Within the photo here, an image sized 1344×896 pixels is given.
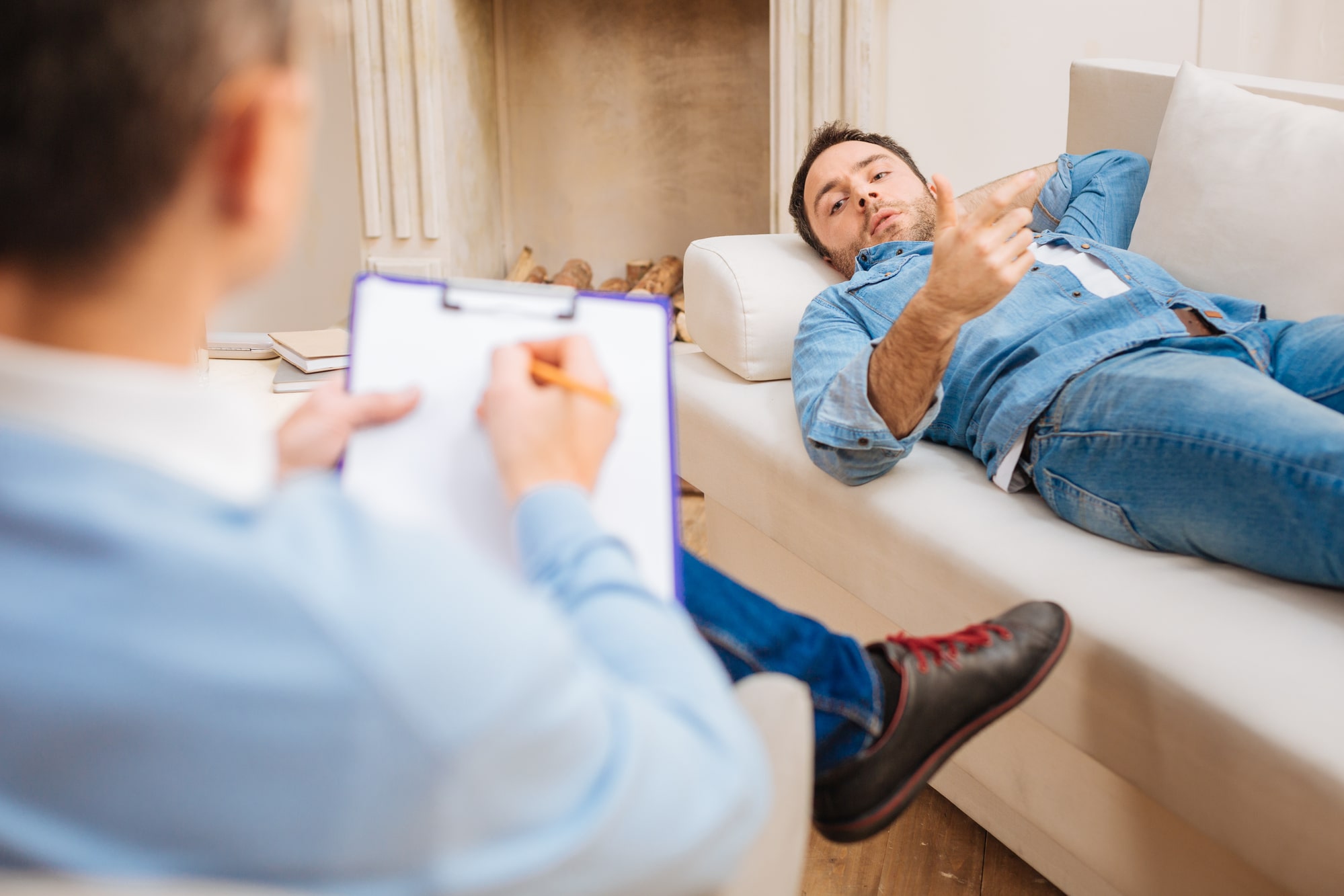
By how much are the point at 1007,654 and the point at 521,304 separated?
0.50m

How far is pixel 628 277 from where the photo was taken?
3262 mm

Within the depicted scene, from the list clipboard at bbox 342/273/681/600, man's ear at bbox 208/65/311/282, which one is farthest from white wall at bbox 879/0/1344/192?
man's ear at bbox 208/65/311/282

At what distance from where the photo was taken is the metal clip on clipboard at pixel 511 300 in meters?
0.66

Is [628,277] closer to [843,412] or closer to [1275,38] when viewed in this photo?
[1275,38]

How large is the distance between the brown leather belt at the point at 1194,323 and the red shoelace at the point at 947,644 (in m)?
0.63

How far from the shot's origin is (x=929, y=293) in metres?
1.10

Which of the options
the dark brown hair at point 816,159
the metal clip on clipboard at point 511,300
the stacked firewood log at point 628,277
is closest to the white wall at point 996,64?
the stacked firewood log at point 628,277

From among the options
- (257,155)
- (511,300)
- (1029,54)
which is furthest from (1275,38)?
(257,155)

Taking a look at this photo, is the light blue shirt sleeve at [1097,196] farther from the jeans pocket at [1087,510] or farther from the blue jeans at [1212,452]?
the jeans pocket at [1087,510]

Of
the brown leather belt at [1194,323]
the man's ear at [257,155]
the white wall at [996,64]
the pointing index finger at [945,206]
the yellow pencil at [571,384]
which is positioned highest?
the white wall at [996,64]

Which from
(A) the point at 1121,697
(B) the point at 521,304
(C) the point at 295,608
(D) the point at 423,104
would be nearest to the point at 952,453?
(A) the point at 1121,697

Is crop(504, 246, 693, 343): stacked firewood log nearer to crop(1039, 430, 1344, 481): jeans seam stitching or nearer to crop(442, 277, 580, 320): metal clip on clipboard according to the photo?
crop(1039, 430, 1344, 481): jeans seam stitching

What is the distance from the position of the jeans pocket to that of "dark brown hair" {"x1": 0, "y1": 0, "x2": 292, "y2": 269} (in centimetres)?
95

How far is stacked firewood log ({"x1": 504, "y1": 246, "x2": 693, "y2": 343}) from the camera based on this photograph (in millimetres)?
3045
